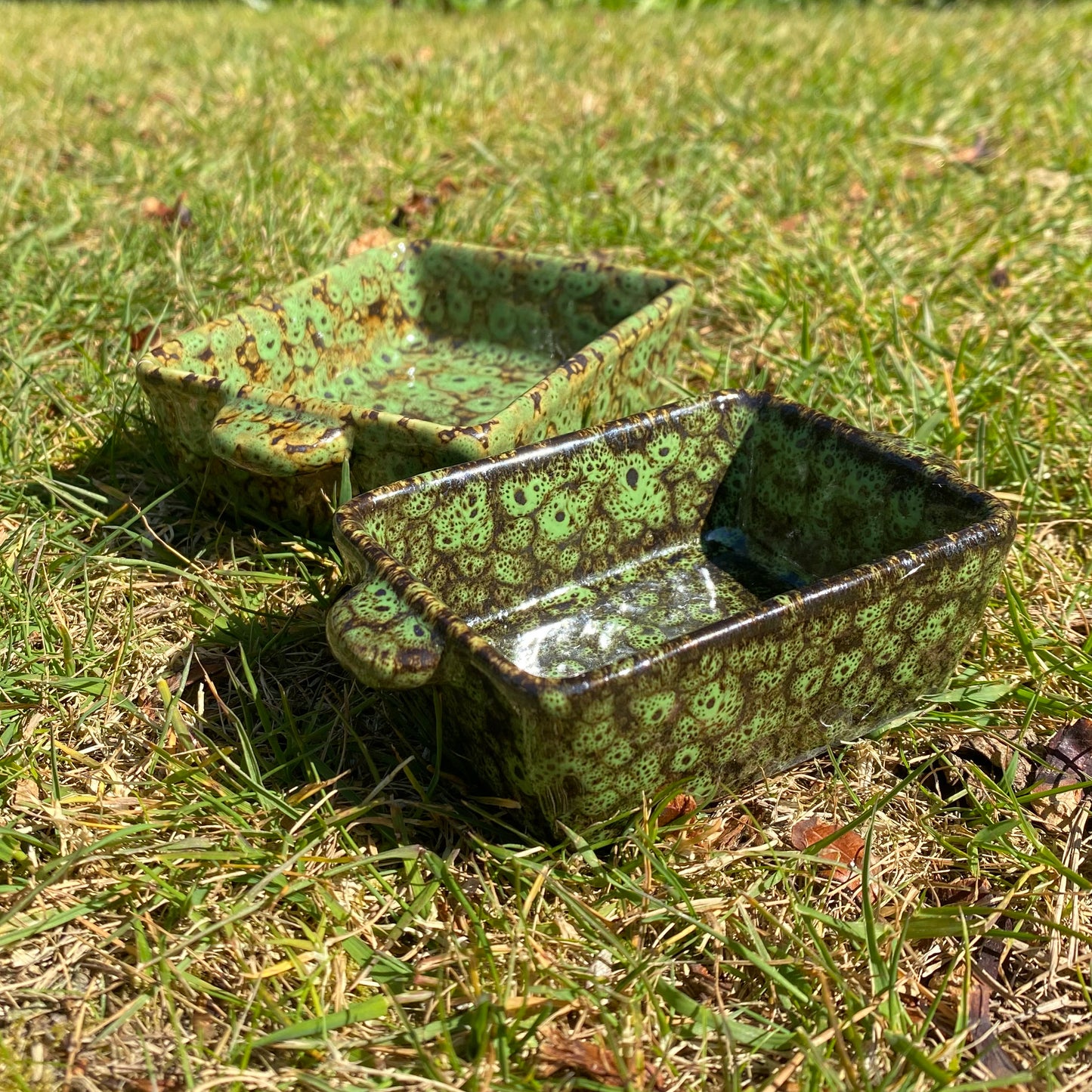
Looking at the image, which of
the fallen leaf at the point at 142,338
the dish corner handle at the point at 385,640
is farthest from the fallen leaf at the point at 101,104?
the dish corner handle at the point at 385,640

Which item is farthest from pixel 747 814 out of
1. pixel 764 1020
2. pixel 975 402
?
pixel 975 402

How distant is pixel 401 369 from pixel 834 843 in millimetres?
1535

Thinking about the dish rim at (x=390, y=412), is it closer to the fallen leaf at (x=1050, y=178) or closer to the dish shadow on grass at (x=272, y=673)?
the dish shadow on grass at (x=272, y=673)

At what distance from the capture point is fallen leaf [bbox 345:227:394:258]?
3139 mm

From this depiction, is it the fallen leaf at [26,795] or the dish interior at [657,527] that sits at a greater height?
the dish interior at [657,527]

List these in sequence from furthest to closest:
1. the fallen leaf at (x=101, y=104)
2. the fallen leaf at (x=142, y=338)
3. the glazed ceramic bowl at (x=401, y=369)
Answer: the fallen leaf at (x=101, y=104)
the fallen leaf at (x=142, y=338)
the glazed ceramic bowl at (x=401, y=369)

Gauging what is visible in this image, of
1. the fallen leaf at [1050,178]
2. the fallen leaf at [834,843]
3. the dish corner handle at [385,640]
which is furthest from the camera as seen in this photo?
the fallen leaf at [1050,178]

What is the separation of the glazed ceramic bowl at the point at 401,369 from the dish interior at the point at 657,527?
135 mm

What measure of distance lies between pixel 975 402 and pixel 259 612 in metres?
1.53

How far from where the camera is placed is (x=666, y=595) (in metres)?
2.08

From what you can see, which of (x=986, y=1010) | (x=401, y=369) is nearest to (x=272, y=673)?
(x=401, y=369)

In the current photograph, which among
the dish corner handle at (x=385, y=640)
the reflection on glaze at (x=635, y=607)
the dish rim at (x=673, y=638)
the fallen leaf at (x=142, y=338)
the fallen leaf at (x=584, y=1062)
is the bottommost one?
the fallen leaf at (x=584, y=1062)

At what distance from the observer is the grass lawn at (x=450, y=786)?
1436 millimetres

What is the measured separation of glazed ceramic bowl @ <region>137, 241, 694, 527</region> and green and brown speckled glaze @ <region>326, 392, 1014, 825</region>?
0.18 m
